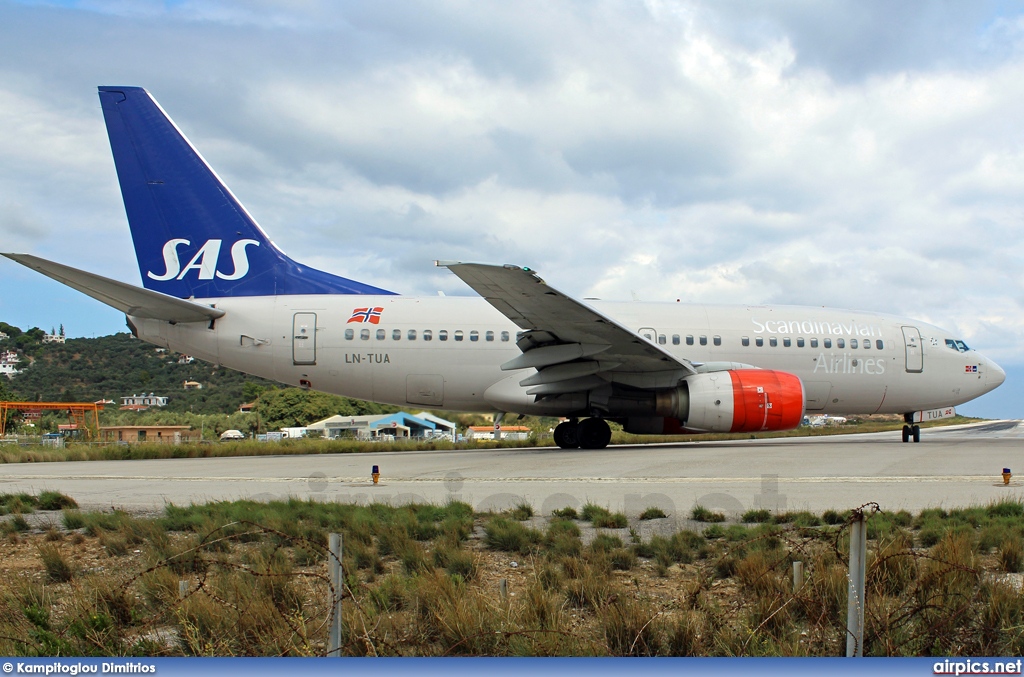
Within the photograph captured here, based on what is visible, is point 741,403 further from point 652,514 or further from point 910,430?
point 652,514

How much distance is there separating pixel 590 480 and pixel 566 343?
583 centimetres

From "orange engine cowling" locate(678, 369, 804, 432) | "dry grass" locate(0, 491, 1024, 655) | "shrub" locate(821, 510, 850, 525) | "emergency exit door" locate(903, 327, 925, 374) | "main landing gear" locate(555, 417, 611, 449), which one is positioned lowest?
"dry grass" locate(0, 491, 1024, 655)

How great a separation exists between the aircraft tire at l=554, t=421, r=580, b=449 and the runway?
2.30m

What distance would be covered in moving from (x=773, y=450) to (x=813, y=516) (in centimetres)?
955

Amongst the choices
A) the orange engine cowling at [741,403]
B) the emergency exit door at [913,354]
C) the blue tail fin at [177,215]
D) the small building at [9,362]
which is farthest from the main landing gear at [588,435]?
the small building at [9,362]

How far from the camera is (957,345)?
68.2 feet

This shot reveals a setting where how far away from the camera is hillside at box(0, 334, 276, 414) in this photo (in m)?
51.5

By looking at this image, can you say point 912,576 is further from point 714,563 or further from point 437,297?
point 437,297

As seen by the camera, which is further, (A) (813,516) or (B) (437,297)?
(B) (437,297)

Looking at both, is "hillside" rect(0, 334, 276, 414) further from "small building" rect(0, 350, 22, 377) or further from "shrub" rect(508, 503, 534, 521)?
"shrub" rect(508, 503, 534, 521)

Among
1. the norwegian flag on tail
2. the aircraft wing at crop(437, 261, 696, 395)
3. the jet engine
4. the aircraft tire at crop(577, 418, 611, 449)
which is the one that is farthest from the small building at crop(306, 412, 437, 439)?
the jet engine

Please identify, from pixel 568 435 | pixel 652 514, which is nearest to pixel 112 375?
pixel 568 435

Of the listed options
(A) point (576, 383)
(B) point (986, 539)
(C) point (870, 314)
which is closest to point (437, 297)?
(A) point (576, 383)

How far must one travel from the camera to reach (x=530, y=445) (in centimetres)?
2159
